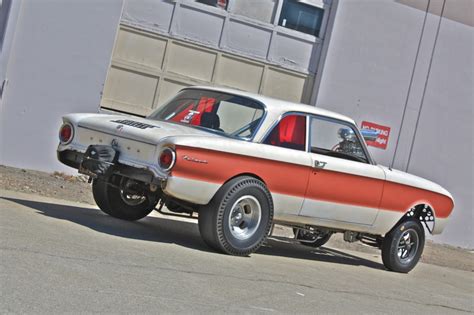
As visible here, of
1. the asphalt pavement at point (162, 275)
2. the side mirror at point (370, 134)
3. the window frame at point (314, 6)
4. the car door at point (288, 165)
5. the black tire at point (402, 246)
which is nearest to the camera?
the asphalt pavement at point (162, 275)

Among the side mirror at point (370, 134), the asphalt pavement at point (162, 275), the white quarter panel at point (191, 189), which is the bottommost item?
the asphalt pavement at point (162, 275)

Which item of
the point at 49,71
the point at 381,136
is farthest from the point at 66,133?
the point at 381,136

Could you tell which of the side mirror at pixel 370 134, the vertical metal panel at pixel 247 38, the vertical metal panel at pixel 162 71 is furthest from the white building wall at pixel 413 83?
the vertical metal panel at pixel 162 71

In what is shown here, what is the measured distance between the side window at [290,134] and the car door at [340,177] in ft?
0.37

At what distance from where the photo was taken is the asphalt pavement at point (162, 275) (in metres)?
5.68

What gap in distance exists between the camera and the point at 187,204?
8.41m

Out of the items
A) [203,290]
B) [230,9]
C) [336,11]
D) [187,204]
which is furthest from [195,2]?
[203,290]

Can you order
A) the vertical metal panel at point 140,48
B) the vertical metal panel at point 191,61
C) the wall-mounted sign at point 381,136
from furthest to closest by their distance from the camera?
the wall-mounted sign at point 381,136, the vertical metal panel at point 191,61, the vertical metal panel at point 140,48

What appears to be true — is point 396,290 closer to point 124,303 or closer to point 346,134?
point 346,134

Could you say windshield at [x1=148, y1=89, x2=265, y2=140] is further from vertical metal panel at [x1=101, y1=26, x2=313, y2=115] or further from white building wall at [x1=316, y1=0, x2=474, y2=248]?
white building wall at [x1=316, y1=0, x2=474, y2=248]

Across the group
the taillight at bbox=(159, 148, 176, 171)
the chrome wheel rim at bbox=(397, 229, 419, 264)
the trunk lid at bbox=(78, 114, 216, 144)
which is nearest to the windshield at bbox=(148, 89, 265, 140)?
the trunk lid at bbox=(78, 114, 216, 144)

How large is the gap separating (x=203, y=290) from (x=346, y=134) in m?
3.73

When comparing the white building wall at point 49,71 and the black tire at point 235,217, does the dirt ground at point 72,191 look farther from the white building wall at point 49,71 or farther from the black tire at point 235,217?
the black tire at point 235,217

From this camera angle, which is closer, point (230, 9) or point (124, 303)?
point (124, 303)
